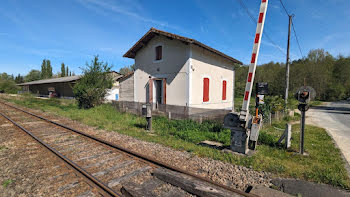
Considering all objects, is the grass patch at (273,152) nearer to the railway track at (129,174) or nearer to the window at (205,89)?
the railway track at (129,174)

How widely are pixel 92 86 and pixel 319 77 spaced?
39538 millimetres

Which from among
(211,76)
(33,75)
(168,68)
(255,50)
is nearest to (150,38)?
(168,68)

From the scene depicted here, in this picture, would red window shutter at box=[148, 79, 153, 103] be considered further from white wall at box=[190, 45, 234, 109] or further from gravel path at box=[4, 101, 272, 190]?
gravel path at box=[4, 101, 272, 190]

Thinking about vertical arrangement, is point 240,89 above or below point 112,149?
above

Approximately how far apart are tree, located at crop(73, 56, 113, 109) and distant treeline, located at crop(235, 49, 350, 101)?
28154 millimetres

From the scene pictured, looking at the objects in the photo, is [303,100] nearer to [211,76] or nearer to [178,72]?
[178,72]

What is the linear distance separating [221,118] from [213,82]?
5.96 m

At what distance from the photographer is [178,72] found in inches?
468

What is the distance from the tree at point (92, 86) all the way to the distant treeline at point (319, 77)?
28154 millimetres

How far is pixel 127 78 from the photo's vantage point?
15.8 meters

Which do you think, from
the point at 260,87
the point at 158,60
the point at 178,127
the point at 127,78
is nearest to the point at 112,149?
the point at 178,127

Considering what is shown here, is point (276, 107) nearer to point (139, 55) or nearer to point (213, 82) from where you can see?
point (213, 82)

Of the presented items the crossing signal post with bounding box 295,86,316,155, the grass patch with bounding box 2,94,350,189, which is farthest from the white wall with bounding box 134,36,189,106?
the crossing signal post with bounding box 295,86,316,155

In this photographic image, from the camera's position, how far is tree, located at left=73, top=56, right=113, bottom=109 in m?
15.0
